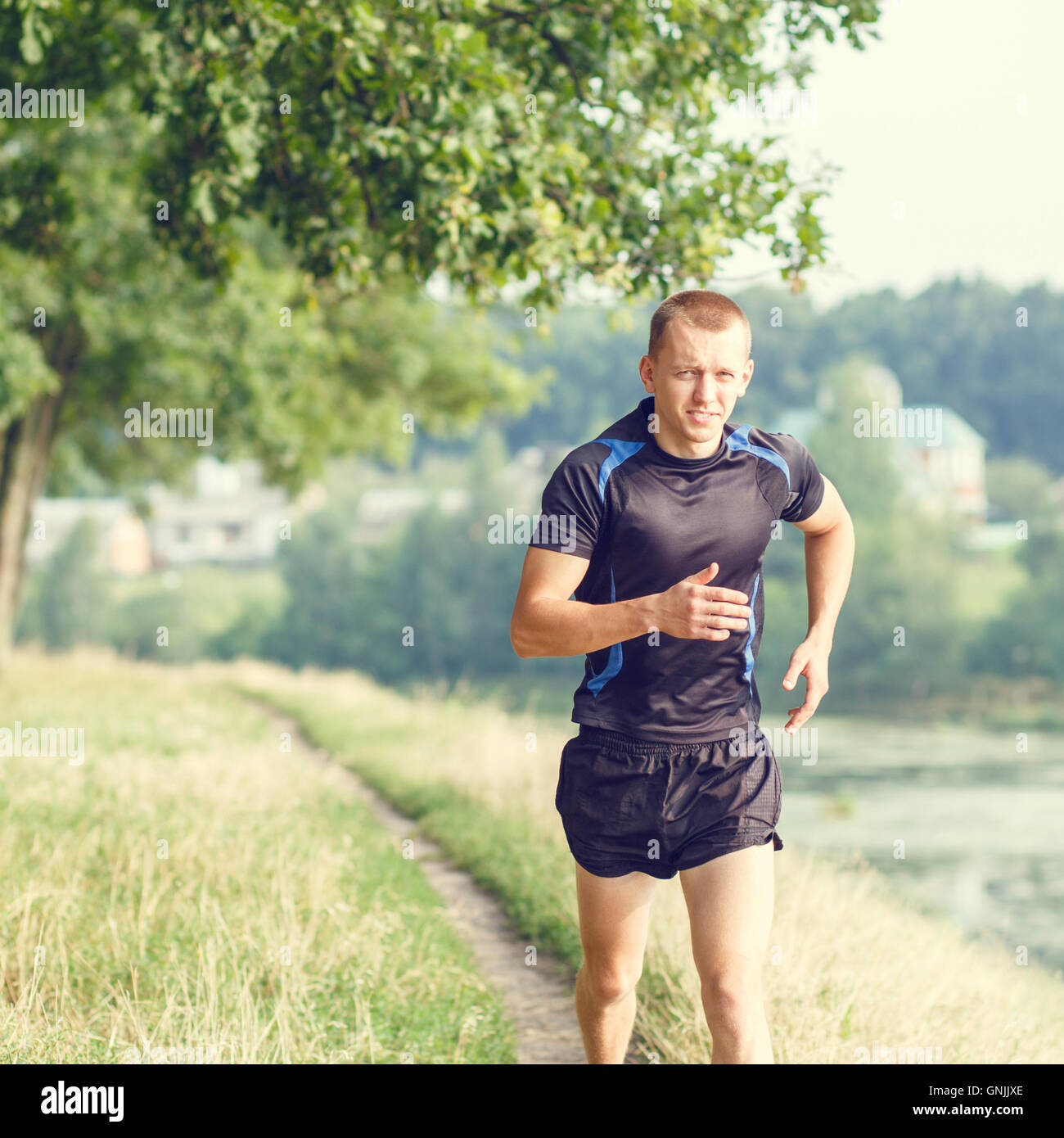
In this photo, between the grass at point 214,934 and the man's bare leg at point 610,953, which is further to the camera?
the grass at point 214,934

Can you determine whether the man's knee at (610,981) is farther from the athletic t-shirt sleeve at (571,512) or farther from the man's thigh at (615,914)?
the athletic t-shirt sleeve at (571,512)

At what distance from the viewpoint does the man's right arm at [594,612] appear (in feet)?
9.24

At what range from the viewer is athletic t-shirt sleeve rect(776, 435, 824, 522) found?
3.42 metres

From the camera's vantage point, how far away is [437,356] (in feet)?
63.7

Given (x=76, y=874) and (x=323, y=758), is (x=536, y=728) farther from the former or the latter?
(x=76, y=874)

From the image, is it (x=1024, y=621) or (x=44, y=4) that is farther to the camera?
(x=1024, y=621)

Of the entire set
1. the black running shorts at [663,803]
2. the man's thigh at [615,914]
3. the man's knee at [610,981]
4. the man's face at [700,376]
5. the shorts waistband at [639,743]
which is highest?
the man's face at [700,376]

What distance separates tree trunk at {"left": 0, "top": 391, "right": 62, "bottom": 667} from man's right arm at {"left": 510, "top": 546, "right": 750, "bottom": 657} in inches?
578

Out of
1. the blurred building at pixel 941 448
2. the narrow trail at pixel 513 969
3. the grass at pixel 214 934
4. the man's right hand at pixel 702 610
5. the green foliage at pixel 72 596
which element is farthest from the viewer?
the blurred building at pixel 941 448

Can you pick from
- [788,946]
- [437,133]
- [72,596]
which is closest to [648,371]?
[437,133]

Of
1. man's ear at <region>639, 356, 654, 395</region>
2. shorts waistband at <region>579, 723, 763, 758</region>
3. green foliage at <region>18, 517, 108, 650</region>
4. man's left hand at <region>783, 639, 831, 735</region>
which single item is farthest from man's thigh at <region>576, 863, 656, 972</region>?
green foliage at <region>18, 517, 108, 650</region>

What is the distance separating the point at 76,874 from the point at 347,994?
1.51 meters

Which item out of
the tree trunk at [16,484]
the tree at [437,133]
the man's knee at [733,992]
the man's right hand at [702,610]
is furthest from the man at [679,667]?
the tree trunk at [16,484]
